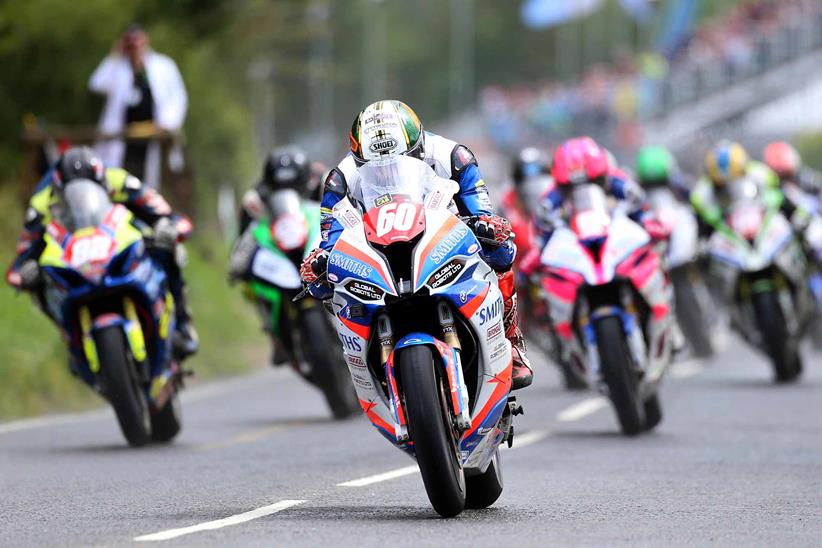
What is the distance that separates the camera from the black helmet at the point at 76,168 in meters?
13.8

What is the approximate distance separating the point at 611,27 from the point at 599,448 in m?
103

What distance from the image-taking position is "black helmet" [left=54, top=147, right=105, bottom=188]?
13820 mm

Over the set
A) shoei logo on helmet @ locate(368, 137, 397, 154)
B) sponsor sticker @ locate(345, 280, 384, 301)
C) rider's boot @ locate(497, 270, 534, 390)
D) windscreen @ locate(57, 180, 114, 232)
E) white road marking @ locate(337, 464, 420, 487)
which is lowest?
white road marking @ locate(337, 464, 420, 487)

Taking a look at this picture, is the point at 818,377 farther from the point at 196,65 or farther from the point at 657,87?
the point at 657,87

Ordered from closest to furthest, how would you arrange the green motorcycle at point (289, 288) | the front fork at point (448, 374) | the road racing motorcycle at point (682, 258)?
the front fork at point (448, 374) → the green motorcycle at point (289, 288) → the road racing motorcycle at point (682, 258)

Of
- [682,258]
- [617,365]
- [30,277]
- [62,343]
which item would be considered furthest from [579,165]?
[682,258]

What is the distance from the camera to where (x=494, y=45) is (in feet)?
403

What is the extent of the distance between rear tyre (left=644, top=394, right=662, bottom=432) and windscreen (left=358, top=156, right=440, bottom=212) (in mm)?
5523

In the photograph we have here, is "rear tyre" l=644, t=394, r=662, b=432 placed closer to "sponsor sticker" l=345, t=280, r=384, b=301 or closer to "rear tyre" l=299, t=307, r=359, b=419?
"rear tyre" l=299, t=307, r=359, b=419

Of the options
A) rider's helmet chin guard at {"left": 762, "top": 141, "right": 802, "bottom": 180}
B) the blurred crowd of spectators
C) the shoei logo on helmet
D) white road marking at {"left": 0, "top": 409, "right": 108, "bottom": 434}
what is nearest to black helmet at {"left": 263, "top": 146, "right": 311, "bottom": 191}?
white road marking at {"left": 0, "top": 409, "right": 108, "bottom": 434}

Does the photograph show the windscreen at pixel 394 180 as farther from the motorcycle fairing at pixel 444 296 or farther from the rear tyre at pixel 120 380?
the rear tyre at pixel 120 380

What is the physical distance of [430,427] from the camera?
9.02 meters

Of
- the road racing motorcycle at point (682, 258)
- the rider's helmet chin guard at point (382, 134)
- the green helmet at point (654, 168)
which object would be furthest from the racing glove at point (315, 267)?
the green helmet at point (654, 168)

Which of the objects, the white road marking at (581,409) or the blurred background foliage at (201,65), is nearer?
the white road marking at (581,409)
